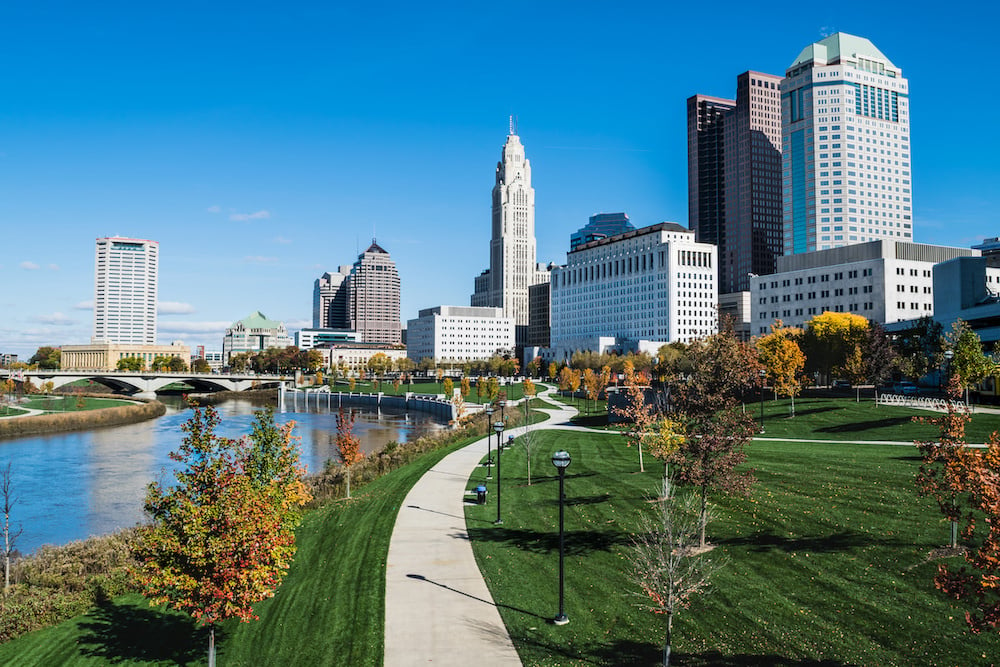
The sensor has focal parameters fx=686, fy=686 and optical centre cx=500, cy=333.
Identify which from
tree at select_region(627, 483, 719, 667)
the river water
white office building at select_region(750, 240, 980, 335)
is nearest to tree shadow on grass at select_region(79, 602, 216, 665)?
tree at select_region(627, 483, 719, 667)

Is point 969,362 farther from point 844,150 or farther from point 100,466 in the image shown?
point 844,150

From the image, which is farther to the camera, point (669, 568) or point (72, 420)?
point (72, 420)

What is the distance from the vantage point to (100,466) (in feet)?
193

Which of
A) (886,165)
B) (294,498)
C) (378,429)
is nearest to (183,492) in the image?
(294,498)

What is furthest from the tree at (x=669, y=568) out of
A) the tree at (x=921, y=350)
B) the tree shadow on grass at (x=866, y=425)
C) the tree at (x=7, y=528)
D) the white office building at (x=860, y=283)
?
the white office building at (x=860, y=283)

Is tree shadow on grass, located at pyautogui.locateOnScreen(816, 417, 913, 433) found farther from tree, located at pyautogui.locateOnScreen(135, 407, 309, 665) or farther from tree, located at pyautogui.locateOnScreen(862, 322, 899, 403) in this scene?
tree, located at pyautogui.locateOnScreen(135, 407, 309, 665)

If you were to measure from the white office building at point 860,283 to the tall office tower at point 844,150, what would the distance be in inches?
2283

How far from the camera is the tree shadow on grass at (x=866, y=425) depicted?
4744 cm

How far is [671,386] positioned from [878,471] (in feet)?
33.2

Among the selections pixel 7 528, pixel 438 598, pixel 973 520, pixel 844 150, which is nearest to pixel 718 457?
pixel 973 520

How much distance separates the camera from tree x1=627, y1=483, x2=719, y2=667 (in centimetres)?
1539

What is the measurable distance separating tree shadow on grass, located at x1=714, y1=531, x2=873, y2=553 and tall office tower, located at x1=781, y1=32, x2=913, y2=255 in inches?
7300

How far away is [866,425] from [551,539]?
3387cm

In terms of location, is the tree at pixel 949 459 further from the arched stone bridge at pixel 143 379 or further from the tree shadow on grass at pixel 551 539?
the arched stone bridge at pixel 143 379
